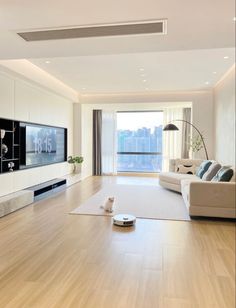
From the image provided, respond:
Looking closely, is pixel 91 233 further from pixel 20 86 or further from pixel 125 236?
pixel 20 86

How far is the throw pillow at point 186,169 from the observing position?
698cm

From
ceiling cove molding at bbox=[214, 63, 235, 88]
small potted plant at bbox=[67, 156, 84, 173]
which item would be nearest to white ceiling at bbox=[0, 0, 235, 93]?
ceiling cove molding at bbox=[214, 63, 235, 88]

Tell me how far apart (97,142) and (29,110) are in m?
4.36

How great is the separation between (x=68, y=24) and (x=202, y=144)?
235 inches

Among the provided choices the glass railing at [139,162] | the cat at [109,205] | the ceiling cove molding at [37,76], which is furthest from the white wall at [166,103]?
the cat at [109,205]

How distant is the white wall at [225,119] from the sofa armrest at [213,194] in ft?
5.75

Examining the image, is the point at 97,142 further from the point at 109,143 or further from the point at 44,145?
the point at 44,145

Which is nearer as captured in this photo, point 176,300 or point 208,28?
point 176,300

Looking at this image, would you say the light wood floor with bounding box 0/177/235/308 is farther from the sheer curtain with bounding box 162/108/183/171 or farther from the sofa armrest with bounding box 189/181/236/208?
the sheer curtain with bounding box 162/108/183/171

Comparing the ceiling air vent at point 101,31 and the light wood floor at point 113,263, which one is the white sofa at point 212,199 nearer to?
the light wood floor at point 113,263

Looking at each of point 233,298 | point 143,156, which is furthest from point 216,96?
point 233,298

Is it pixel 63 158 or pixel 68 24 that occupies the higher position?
pixel 68 24

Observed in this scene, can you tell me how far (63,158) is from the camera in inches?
307

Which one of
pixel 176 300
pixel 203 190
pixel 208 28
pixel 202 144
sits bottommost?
pixel 176 300
